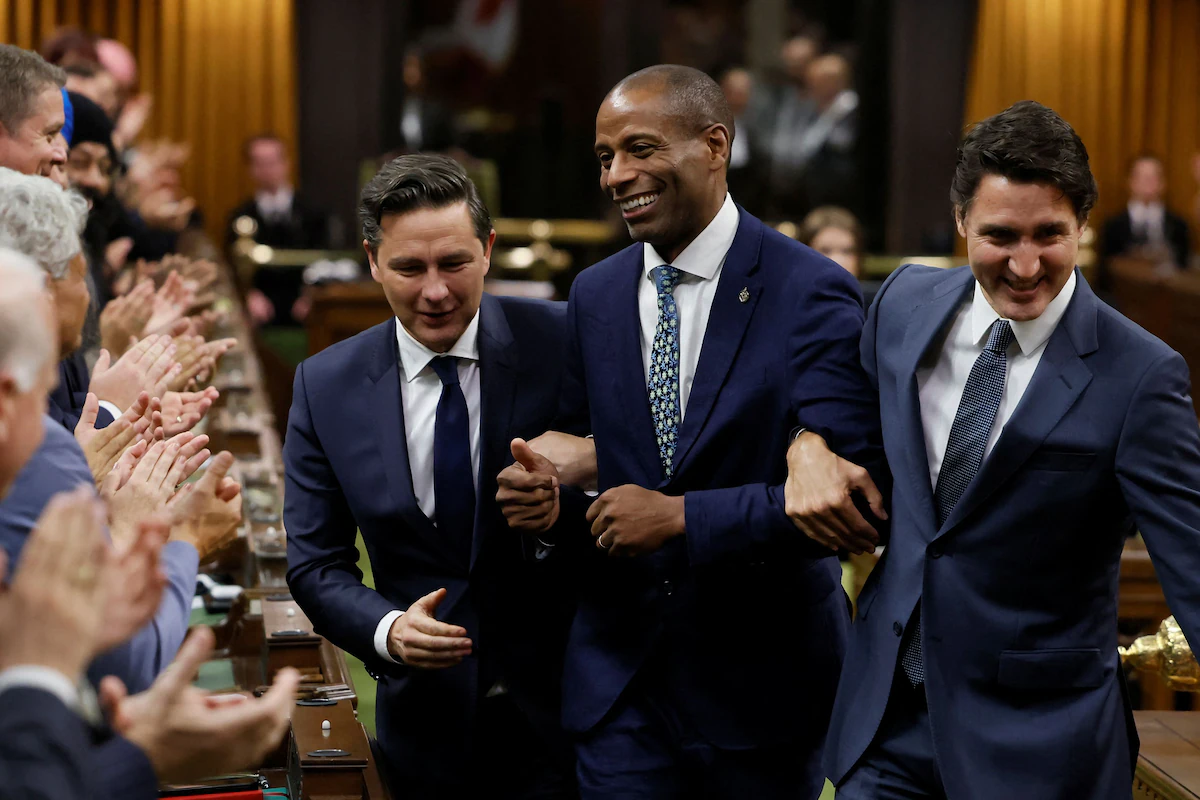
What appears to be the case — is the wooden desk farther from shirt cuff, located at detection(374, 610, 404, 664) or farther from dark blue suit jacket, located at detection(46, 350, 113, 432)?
dark blue suit jacket, located at detection(46, 350, 113, 432)

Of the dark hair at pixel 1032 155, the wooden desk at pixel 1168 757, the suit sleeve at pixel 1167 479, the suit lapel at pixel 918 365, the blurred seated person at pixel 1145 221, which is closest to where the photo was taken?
the suit sleeve at pixel 1167 479

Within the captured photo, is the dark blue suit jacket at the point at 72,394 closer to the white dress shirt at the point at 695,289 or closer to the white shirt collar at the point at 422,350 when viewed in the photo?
the white shirt collar at the point at 422,350

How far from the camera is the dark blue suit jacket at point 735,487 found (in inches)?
103

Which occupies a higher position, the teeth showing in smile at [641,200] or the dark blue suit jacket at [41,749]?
the teeth showing in smile at [641,200]

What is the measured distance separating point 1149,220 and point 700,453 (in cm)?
960

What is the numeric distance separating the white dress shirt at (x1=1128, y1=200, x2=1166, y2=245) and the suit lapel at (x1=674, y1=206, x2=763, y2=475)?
936 centimetres

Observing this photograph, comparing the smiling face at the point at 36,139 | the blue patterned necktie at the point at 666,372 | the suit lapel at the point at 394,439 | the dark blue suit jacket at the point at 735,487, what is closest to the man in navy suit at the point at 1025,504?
the dark blue suit jacket at the point at 735,487

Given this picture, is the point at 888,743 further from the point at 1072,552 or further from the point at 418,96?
the point at 418,96

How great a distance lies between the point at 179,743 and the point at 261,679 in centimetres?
148

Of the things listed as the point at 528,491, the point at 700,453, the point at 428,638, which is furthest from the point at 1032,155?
the point at 428,638

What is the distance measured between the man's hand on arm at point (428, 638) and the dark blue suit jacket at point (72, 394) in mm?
695

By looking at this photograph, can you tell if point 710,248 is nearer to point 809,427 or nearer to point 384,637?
point 809,427

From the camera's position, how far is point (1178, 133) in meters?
12.2

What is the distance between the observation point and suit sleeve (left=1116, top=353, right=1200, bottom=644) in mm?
2125
